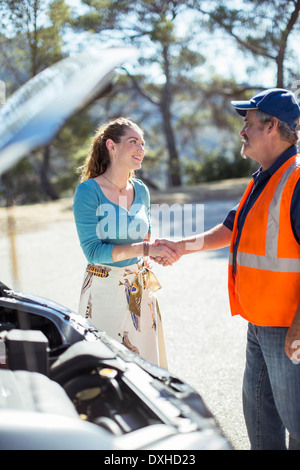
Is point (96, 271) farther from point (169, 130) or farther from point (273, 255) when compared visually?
point (169, 130)

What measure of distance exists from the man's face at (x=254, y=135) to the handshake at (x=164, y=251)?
2.94ft

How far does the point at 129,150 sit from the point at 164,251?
634 millimetres

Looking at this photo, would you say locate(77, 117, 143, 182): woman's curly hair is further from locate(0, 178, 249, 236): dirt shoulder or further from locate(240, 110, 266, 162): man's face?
locate(0, 178, 249, 236): dirt shoulder

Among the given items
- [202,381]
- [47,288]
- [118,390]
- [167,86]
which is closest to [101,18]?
[167,86]

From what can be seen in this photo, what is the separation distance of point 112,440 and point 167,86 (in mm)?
22205

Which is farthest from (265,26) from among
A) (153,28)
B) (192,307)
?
(192,307)

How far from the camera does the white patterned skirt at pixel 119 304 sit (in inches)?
111

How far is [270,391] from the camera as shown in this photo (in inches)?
89.0

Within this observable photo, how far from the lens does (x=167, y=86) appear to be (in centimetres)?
2225

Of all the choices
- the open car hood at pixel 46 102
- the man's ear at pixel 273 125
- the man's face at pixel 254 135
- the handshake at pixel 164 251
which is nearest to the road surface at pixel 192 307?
the handshake at pixel 164 251

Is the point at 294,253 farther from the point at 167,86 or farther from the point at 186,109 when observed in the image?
the point at 186,109

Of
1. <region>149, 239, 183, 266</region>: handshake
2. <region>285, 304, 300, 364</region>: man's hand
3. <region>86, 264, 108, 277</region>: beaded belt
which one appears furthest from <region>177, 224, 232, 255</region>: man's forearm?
<region>285, 304, 300, 364</region>: man's hand

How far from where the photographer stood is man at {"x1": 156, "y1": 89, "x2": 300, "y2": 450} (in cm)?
197

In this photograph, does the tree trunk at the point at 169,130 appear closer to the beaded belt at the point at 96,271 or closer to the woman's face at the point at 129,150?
the woman's face at the point at 129,150
